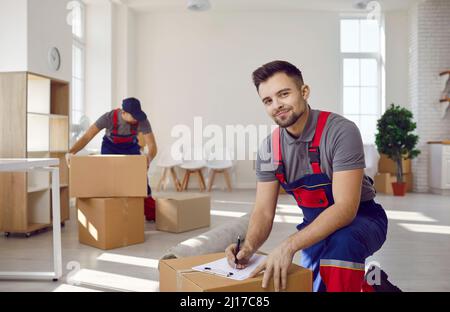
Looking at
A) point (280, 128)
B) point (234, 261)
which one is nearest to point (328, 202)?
point (280, 128)

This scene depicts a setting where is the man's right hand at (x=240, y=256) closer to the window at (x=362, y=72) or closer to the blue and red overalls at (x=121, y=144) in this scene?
the blue and red overalls at (x=121, y=144)

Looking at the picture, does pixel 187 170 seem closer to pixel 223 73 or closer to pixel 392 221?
pixel 223 73

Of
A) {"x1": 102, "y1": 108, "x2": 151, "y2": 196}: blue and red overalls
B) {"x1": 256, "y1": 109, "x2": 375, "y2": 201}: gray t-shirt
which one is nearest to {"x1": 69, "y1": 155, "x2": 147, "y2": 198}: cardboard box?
{"x1": 102, "y1": 108, "x2": 151, "y2": 196}: blue and red overalls

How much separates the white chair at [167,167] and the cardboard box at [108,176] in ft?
12.7

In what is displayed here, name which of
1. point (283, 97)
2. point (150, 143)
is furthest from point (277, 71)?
point (150, 143)

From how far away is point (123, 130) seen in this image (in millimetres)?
3945

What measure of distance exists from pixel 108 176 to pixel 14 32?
1632mm

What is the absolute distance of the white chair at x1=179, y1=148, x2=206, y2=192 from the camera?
7.19 metres

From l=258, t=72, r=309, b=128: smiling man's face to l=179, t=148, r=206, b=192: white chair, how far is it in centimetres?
571

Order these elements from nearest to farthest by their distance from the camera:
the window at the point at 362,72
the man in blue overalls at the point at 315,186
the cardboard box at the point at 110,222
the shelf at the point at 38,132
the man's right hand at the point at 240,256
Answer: the man's right hand at the point at 240,256, the man in blue overalls at the point at 315,186, the cardboard box at the point at 110,222, the shelf at the point at 38,132, the window at the point at 362,72

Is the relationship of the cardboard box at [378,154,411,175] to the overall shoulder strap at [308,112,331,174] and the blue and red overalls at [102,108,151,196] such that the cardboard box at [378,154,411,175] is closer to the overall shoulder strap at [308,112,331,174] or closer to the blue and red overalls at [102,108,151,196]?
the blue and red overalls at [102,108,151,196]

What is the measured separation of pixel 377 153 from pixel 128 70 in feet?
15.2

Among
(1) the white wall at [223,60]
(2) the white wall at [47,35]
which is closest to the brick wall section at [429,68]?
(1) the white wall at [223,60]

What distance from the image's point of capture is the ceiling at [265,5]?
723cm
